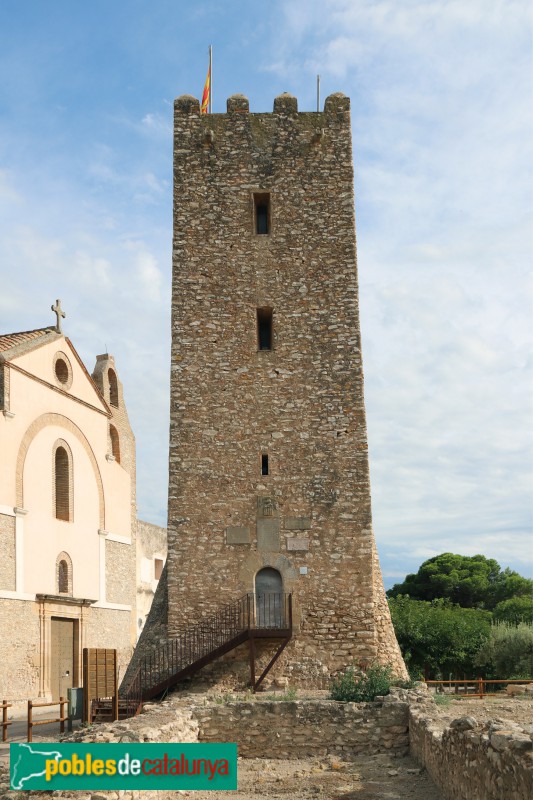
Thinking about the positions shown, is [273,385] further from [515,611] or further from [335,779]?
[515,611]

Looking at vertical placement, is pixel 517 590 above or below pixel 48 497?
below

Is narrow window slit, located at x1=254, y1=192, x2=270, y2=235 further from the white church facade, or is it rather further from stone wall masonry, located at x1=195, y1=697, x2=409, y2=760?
stone wall masonry, located at x1=195, y1=697, x2=409, y2=760

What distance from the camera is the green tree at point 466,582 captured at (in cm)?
4297

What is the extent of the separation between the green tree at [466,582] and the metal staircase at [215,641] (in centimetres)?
2684

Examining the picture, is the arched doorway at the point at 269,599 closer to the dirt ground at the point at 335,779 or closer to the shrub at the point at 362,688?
the shrub at the point at 362,688

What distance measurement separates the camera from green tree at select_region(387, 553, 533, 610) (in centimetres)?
4297

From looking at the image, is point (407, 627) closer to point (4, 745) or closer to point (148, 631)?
point (148, 631)

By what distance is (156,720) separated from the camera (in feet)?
39.8

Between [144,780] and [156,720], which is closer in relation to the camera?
[144,780]

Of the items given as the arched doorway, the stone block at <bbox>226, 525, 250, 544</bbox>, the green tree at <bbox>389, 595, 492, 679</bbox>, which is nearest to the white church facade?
the stone block at <bbox>226, 525, 250, 544</bbox>

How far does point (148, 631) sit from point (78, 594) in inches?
286

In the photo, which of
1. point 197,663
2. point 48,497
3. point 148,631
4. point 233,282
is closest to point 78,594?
point 48,497

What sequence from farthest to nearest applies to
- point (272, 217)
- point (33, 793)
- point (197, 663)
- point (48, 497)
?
point (48, 497) < point (272, 217) < point (197, 663) < point (33, 793)

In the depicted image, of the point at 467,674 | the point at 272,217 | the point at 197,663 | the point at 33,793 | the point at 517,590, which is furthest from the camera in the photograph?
the point at 517,590
